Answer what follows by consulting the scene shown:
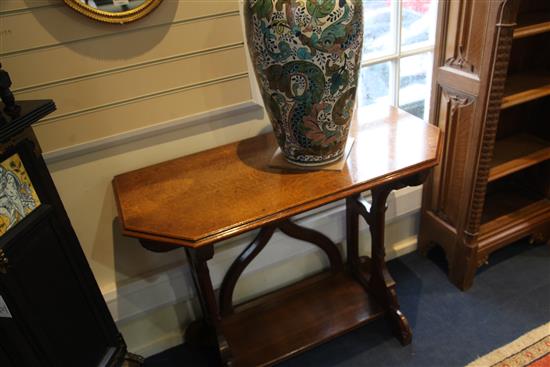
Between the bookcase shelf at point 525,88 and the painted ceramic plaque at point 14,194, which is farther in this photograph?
the bookcase shelf at point 525,88

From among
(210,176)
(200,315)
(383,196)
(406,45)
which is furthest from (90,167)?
(406,45)

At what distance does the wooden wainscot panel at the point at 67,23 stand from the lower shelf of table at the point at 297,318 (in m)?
1.05

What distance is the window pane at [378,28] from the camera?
1.55m

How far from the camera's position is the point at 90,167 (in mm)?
1265

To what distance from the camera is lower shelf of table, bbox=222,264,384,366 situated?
1.46 metres

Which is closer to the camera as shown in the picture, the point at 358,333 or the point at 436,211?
the point at 358,333

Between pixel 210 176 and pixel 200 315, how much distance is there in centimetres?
72

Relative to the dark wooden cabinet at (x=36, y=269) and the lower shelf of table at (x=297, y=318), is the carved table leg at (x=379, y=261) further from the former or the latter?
the dark wooden cabinet at (x=36, y=269)

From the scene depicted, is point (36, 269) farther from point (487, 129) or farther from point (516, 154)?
point (516, 154)

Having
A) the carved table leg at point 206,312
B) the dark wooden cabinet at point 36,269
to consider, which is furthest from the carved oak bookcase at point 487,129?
the dark wooden cabinet at point 36,269

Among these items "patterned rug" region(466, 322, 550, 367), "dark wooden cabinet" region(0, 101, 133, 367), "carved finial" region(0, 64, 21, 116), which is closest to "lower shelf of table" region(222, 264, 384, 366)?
"patterned rug" region(466, 322, 550, 367)

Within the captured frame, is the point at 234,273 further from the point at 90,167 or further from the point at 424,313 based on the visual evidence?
the point at 424,313

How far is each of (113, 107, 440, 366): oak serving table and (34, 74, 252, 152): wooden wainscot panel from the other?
135 mm

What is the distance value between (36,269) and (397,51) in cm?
140
